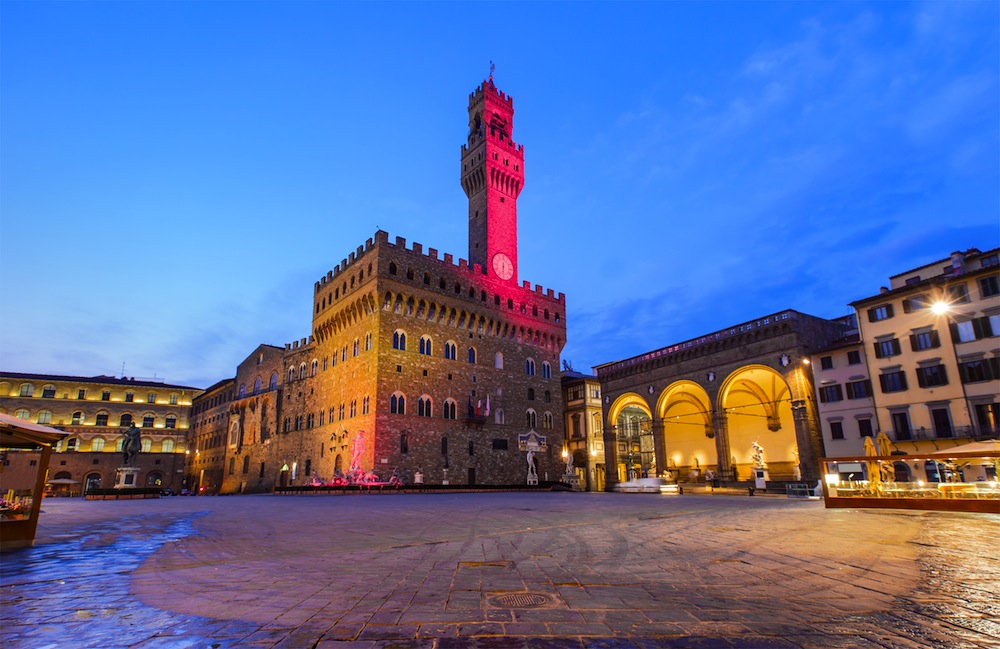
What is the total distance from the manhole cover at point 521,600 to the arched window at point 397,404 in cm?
3080

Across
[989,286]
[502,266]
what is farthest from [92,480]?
[989,286]

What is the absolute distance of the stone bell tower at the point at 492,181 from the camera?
4306cm

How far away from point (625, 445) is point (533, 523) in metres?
44.1

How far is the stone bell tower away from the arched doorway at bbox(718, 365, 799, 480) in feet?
64.2

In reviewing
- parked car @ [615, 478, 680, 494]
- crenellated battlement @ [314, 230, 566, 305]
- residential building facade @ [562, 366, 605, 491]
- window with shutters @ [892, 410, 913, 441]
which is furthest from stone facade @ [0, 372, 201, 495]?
window with shutters @ [892, 410, 913, 441]

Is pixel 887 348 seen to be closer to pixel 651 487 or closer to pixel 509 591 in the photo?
pixel 651 487

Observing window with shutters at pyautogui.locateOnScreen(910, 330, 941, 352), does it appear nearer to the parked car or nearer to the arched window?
the parked car

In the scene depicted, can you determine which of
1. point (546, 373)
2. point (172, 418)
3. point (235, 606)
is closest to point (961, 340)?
point (546, 373)

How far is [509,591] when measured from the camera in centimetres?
455

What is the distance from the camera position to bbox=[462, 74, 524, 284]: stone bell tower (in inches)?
1695

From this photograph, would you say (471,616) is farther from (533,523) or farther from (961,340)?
(961,340)

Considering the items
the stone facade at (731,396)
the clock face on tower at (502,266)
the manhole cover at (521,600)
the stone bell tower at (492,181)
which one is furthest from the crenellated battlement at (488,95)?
the manhole cover at (521,600)

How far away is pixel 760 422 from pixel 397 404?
27.0m

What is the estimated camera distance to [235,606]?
4141 millimetres
